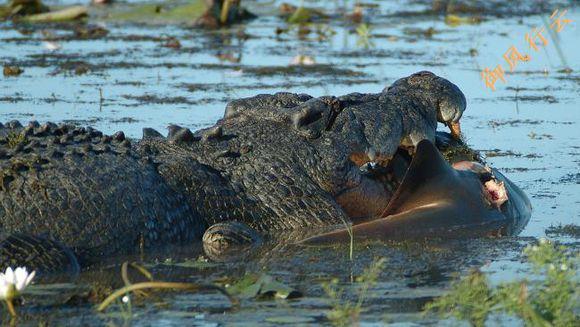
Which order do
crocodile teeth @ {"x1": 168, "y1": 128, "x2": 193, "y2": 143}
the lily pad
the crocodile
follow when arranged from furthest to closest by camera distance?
crocodile teeth @ {"x1": 168, "y1": 128, "x2": 193, "y2": 143} < the crocodile < the lily pad

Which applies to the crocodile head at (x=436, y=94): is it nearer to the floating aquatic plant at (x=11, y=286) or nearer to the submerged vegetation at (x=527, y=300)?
the submerged vegetation at (x=527, y=300)

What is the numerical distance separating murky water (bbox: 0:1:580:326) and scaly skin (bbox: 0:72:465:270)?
0.25 m

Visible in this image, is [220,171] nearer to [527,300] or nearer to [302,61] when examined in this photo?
[527,300]

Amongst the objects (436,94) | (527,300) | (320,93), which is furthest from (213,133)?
(320,93)

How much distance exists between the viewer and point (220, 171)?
7.00 meters

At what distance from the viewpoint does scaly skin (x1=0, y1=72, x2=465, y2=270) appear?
20.7 feet

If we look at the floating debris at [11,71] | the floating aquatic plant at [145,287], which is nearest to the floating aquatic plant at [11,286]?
the floating aquatic plant at [145,287]

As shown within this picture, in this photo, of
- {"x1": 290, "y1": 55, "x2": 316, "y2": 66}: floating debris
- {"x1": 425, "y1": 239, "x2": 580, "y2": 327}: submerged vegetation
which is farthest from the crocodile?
{"x1": 290, "y1": 55, "x2": 316, "y2": 66}: floating debris

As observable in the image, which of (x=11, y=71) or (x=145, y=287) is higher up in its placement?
(x=11, y=71)

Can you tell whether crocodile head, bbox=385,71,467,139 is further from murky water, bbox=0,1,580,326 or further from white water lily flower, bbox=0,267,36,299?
white water lily flower, bbox=0,267,36,299

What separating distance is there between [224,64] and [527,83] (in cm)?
307

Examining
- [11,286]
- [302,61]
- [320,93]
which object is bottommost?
[11,286]

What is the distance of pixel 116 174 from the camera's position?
652 cm

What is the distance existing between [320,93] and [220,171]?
4.37 metres
